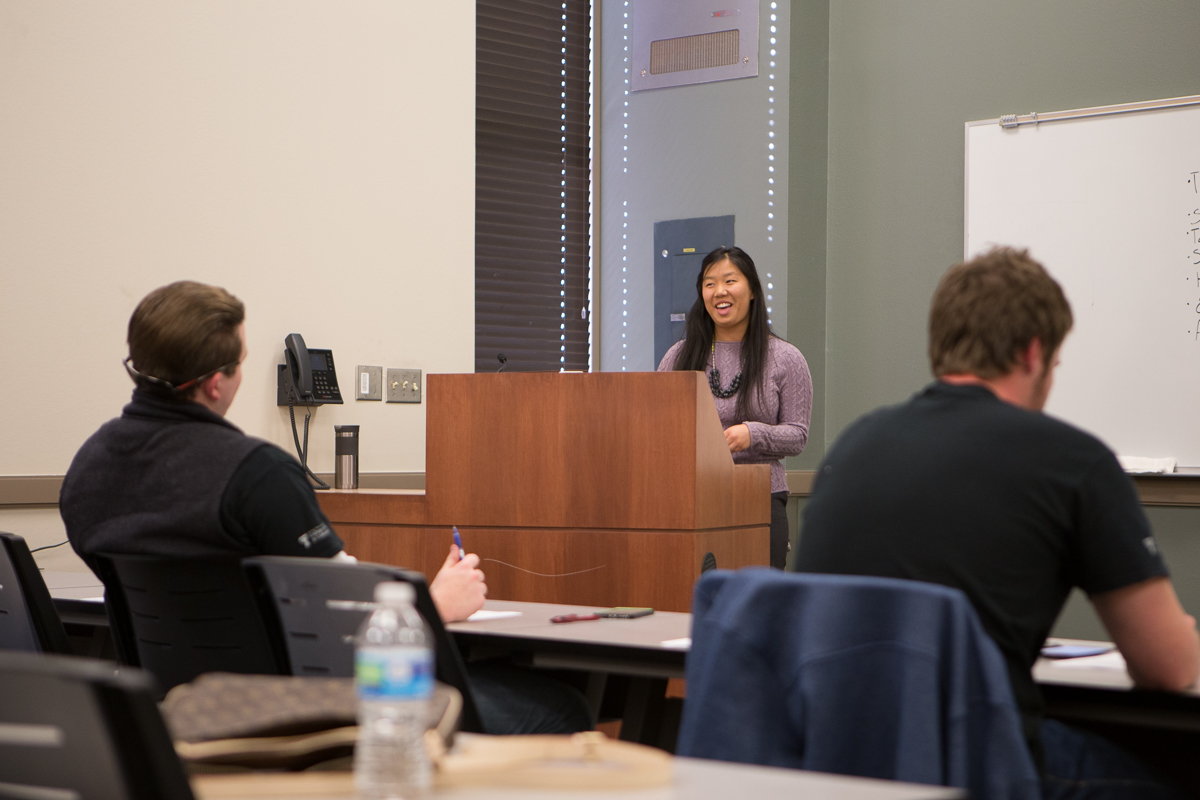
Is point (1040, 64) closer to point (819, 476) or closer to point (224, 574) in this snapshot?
point (819, 476)

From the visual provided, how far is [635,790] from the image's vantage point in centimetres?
103

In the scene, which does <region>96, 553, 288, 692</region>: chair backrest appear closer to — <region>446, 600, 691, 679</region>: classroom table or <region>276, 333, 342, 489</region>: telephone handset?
<region>446, 600, 691, 679</region>: classroom table

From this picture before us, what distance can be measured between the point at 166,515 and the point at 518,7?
410cm

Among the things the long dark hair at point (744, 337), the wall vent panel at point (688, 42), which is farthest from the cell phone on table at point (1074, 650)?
the wall vent panel at point (688, 42)

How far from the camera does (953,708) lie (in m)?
1.45

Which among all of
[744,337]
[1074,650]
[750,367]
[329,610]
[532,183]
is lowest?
[1074,650]

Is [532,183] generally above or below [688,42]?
below

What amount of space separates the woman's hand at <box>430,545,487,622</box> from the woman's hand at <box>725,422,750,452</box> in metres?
1.77

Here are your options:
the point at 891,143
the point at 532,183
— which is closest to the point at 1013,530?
the point at 891,143

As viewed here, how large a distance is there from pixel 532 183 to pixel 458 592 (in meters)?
3.70

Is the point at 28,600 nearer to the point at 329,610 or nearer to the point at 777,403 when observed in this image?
the point at 329,610

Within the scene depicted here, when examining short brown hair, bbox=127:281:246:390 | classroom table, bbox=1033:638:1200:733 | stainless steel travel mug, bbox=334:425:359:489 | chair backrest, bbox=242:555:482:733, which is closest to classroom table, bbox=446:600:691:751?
chair backrest, bbox=242:555:482:733

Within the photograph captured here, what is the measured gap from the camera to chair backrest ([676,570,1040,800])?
1.45 m

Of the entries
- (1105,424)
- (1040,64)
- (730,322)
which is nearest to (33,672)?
(730,322)
